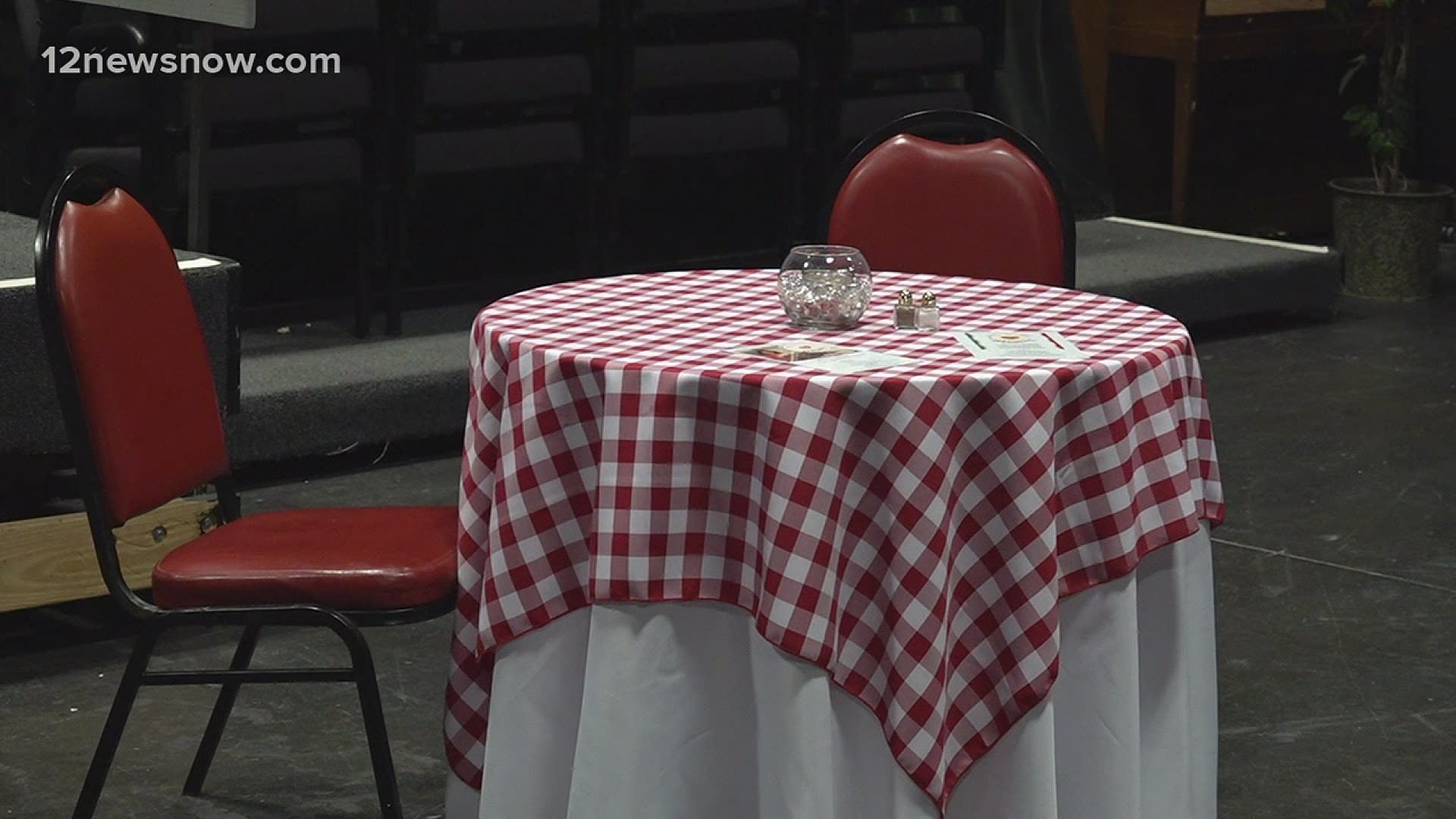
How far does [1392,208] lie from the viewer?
6832 mm

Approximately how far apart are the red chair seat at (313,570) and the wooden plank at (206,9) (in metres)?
1.31

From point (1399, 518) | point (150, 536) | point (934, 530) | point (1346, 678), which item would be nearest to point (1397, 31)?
point (1399, 518)

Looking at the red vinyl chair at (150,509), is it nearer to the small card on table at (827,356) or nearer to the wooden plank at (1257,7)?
the small card on table at (827,356)

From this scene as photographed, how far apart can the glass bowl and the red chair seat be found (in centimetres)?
52

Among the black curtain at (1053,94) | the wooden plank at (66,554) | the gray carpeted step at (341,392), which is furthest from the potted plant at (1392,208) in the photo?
the wooden plank at (66,554)

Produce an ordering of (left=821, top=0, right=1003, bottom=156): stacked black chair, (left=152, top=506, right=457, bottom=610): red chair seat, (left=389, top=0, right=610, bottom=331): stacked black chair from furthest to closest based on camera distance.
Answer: (left=821, top=0, right=1003, bottom=156): stacked black chair < (left=389, top=0, right=610, bottom=331): stacked black chair < (left=152, top=506, right=457, bottom=610): red chair seat

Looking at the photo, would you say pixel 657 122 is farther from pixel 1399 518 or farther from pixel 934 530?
pixel 934 530

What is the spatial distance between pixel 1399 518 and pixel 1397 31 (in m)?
3.47

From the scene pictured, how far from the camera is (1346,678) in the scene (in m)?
3.38

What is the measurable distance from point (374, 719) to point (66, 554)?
1174 millimetres

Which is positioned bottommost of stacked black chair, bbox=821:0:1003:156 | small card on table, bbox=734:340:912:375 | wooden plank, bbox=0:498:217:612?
wooden plank, bbox=0:498:217:612

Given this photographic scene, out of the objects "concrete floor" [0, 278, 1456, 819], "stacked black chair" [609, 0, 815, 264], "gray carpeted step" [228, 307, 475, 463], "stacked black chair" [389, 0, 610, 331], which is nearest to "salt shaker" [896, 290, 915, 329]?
"concrete floor" [0, 278, 1456, 819]

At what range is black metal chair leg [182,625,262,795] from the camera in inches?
108
